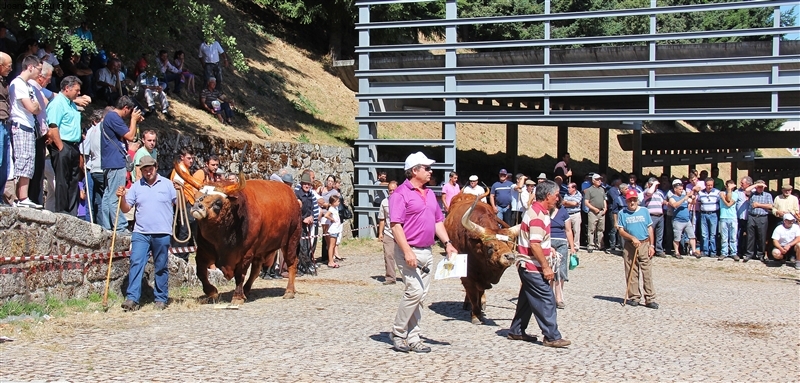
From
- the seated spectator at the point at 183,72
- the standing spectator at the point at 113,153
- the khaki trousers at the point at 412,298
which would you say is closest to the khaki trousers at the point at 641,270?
the khaki trousers at the point at 412,298

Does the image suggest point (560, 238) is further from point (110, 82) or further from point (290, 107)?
point (290, 107)

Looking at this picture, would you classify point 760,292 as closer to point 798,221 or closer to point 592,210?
point 798,221

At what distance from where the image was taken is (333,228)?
18.8 meters

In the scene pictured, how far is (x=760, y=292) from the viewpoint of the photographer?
54.7 feet

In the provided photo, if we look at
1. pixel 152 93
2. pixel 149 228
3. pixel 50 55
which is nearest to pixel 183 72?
pixel 152 93

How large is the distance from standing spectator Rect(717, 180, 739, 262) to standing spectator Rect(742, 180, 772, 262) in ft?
1.11

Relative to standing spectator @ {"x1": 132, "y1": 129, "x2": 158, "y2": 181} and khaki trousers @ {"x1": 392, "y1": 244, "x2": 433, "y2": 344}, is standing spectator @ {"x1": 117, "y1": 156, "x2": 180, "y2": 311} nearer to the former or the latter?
standing spectator @ {"x1": 132, "y1": 129, "x2": 158, "y2": 181}

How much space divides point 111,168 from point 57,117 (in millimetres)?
1037

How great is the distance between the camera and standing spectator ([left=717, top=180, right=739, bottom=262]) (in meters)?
21.3

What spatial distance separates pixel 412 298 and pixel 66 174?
240 inches

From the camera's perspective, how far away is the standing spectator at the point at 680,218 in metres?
21.6

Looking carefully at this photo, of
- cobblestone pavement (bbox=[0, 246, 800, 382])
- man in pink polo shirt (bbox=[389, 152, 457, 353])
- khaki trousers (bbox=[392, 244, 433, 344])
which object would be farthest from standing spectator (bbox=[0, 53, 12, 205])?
khaki trousers (bbox=[392, 244, 433, 344])

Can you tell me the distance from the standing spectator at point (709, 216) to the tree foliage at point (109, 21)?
11.9 m

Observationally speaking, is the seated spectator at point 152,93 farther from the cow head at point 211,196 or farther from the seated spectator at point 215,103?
the cow head at point 211,196
